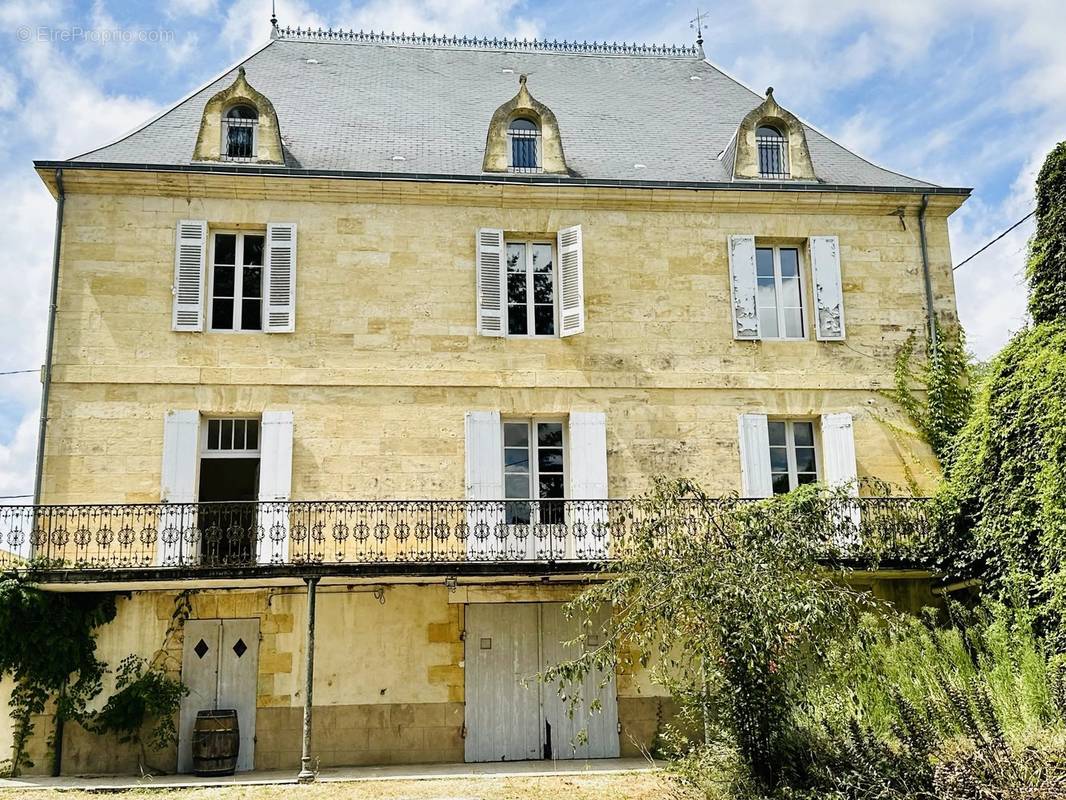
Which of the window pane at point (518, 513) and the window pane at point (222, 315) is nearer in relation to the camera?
the window pane at point (518, 513)

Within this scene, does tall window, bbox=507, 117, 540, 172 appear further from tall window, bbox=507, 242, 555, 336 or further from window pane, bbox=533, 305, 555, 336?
window pane, bbox=533, 305, 555, 336

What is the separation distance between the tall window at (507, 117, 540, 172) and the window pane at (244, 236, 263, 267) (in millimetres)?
3276

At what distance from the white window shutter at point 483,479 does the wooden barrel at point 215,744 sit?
3.14 m

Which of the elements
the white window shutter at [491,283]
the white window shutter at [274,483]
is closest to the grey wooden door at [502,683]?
the white window shutter at [274,483]

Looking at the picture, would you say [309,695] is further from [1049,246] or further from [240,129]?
[1049,246]

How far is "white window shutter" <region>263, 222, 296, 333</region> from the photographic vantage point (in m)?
13.3

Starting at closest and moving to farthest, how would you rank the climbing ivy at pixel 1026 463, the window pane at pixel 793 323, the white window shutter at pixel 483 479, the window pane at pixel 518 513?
1. the climbing ivy at pixel 1026 463
2. the white window shutter at pixel 483 479
3. the window pane at pixel 518 513
4. the window pane at pixel 793 323

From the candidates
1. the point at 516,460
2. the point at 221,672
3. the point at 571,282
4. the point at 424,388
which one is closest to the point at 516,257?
the point at 571,282

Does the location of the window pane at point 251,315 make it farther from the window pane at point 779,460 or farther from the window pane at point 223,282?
the window pane at point 779,460

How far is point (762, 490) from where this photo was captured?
13.4 metres

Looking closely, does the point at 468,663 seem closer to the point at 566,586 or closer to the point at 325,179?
the point at 566,586

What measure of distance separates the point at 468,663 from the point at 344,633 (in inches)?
56.6

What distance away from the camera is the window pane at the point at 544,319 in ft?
45.3

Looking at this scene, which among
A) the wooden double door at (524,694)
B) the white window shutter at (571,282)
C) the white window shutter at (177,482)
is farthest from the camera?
the white window shutter at (571,282)
